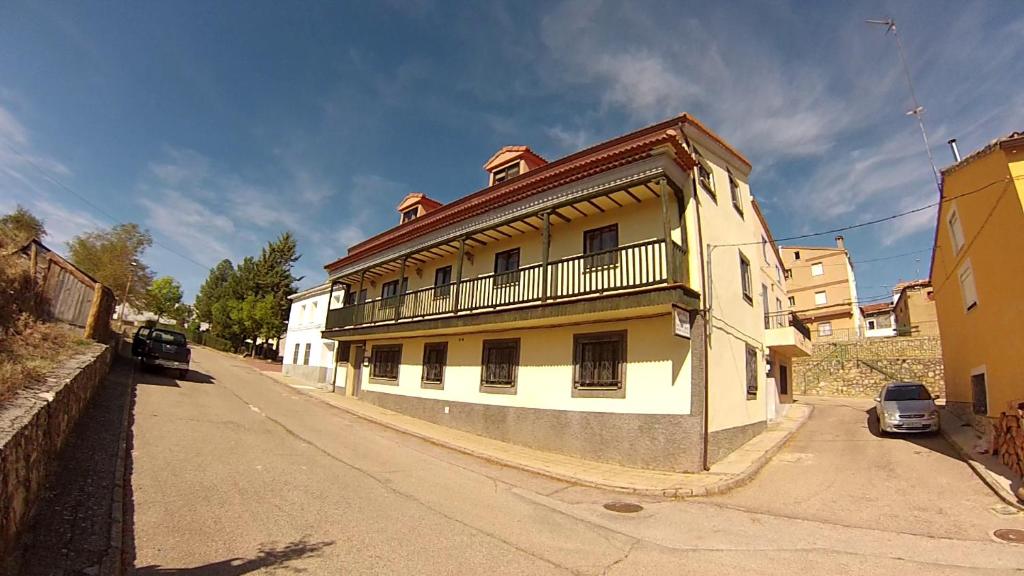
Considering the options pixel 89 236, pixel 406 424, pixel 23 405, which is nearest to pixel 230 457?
pixel 23 405

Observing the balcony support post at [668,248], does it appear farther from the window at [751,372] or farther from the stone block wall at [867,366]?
the stone block wall at [867,366]

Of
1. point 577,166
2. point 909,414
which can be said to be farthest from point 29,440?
point 909,414

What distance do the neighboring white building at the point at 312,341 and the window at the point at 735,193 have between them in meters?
19.8

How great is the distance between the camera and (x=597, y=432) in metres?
10.6

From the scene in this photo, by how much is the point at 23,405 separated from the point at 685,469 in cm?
1023

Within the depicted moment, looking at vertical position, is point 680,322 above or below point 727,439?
above

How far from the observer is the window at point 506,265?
1357 centimetres

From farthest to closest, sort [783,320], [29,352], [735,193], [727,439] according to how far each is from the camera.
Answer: [783,320] < [735,193] < [727,439] < [29,352]

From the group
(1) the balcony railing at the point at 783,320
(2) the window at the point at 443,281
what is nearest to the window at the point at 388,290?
(2) the window at the point at 443,281

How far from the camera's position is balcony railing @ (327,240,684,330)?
9977mm

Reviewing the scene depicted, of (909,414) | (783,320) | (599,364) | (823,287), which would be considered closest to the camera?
(599,364)

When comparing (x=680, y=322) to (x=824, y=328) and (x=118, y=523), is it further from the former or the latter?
(x=824, y=328)

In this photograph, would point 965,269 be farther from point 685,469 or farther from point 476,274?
point 476,274

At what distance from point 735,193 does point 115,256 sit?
2054 inches
